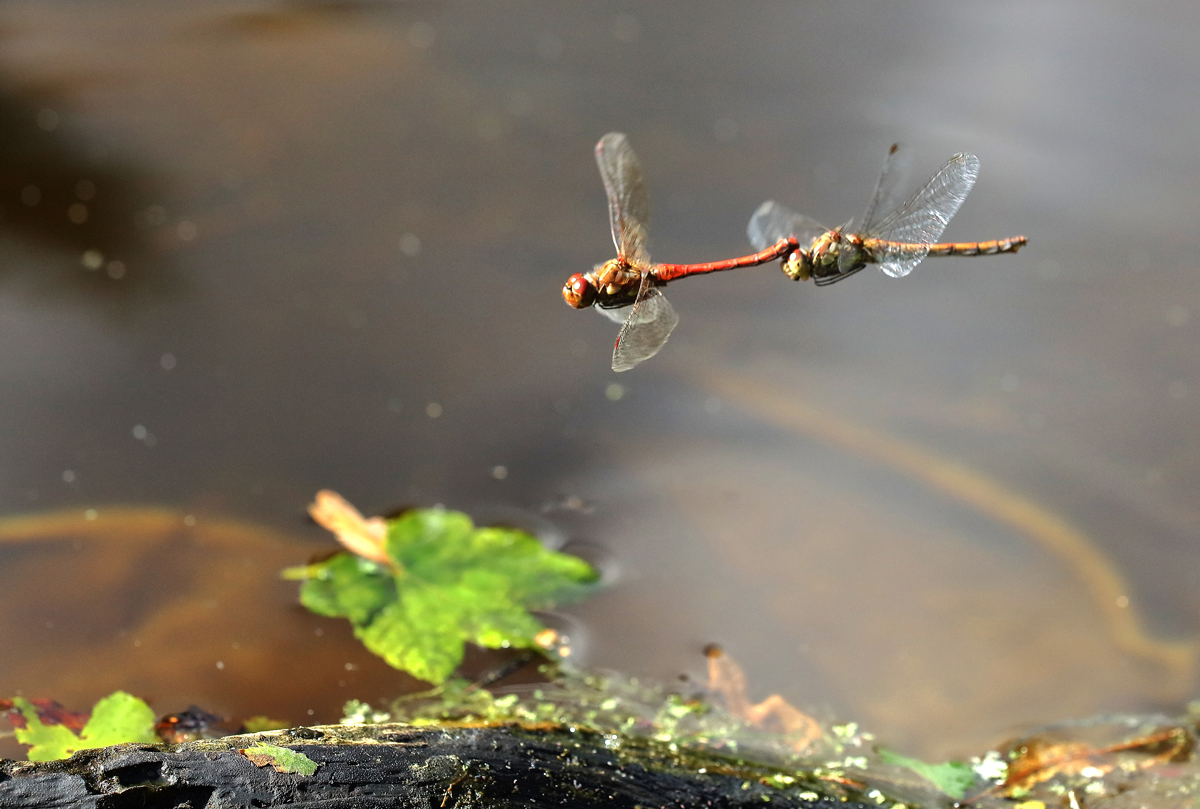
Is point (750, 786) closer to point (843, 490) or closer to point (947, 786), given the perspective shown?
point (947, 786)

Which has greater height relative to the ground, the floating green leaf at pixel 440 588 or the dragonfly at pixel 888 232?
the dragonfly at pixel 888 232

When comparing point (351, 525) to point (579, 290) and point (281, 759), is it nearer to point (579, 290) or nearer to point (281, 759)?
point (579, 290)

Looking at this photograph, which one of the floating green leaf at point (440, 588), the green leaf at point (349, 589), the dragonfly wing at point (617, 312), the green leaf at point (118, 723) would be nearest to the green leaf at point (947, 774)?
the floating green leaf at point (440, 588)

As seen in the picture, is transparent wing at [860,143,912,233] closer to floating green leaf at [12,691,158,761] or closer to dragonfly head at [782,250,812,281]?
dragonfly head at [782,250,812,281]

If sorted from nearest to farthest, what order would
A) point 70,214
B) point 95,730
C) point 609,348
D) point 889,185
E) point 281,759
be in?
point 281,759 → point 95,730 → point 889,185 → point 609,348 → point 70,214

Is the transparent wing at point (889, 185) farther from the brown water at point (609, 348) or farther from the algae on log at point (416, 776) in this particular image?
the algae on log at point (416, 776)

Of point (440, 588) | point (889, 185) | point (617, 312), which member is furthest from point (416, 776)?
point (889, 185)
